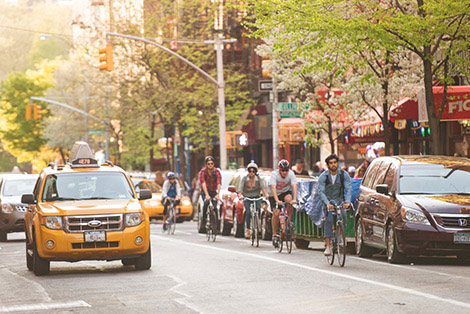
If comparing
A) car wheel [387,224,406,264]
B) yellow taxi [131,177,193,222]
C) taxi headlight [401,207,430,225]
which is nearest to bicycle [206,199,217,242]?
car wheel [387,224,406,264]

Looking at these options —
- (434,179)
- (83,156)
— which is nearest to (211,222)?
(83,156)

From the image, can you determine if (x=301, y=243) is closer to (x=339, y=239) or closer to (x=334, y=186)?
(x=334, y=186)

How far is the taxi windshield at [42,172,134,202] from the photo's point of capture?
1762 centimetres

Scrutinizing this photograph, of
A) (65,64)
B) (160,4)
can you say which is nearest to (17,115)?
(65,64)

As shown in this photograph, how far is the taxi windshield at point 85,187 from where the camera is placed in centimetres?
1762

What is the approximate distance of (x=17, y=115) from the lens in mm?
→ 114438

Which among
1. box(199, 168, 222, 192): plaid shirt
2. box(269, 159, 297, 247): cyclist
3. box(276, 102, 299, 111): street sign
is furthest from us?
box(276, 102, 299, 111): street sign

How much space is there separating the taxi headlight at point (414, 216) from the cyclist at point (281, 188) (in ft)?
13.3

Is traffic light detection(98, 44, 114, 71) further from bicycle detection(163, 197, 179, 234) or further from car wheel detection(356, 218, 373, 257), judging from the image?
car wheel detection(356, 218, 373, 257)

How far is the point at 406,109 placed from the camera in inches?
1176

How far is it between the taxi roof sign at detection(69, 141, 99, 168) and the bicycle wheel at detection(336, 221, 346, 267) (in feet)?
13.6

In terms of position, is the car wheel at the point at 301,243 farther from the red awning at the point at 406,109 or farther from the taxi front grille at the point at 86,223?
the taxi front grille at the point at 86,223

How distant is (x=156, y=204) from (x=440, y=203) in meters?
21.9

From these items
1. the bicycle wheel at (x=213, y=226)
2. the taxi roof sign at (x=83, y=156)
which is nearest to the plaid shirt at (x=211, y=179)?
the bicycle wheel at (x=213, y=226)
